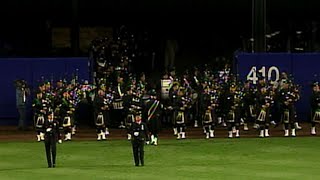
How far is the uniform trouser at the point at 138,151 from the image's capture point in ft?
71.5

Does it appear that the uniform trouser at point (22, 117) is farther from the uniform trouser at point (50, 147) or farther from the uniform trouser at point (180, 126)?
the uniform trouser at point (50, 147)

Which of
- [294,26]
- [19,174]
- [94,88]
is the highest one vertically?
[294,26]

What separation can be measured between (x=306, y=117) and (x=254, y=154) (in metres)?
9.07

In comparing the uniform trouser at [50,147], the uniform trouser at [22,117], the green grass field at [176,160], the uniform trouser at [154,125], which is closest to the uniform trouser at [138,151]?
the green grass field at [176,160]

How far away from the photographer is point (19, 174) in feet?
69.3

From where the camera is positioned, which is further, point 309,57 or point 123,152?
point 309,57

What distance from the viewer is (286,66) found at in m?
32.8

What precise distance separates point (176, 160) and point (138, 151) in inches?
72.3

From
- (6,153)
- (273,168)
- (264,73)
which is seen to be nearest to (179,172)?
(273,168)

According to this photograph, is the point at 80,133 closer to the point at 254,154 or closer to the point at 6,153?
the point at 6,153

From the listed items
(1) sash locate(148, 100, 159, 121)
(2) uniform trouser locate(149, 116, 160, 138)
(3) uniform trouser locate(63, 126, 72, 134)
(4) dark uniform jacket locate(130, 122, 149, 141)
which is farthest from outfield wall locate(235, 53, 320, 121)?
(4) dark uniform jacket locate(130, 122, 149, 141)

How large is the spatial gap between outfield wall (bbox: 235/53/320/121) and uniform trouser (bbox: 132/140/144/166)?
36.8 feet

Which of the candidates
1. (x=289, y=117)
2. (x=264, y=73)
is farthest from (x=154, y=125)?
(x=264, y=73)

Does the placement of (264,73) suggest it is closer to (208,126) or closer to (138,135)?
(208,126)
